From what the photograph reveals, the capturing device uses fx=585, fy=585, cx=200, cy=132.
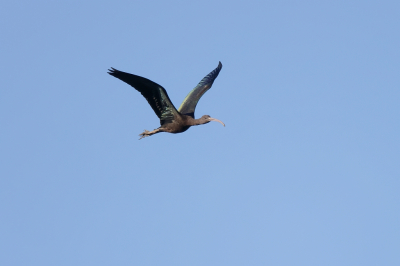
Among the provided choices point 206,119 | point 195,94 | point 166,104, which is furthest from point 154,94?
point 195,94

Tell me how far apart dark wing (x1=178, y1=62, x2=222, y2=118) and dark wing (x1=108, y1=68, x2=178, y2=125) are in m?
1.74

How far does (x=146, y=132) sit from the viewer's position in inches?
916

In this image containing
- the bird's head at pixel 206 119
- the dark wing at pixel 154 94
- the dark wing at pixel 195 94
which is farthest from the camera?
the dark wing at pixel 195 94

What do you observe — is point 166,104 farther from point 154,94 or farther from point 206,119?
point 206,119

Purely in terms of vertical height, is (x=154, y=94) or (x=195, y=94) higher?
(x=195, y=94)

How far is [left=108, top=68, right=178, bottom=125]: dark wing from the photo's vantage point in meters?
20.1

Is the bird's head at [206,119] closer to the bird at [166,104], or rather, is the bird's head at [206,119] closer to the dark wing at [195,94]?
the bird at [166,104]

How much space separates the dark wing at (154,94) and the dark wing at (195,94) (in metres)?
1.74

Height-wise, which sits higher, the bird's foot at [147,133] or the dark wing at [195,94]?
the dark wing at [195,94]

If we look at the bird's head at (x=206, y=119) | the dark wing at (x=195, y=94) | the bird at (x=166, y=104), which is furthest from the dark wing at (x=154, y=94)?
the dark wing at (x=195, y=94)

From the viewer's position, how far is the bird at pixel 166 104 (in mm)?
20297

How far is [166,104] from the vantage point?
70.7 feet

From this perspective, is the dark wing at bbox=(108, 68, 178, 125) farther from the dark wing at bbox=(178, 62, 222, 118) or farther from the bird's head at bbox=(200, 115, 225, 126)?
the dark wing at bbox=(178, 62, 222, 118)

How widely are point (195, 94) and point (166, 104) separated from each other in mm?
3970
